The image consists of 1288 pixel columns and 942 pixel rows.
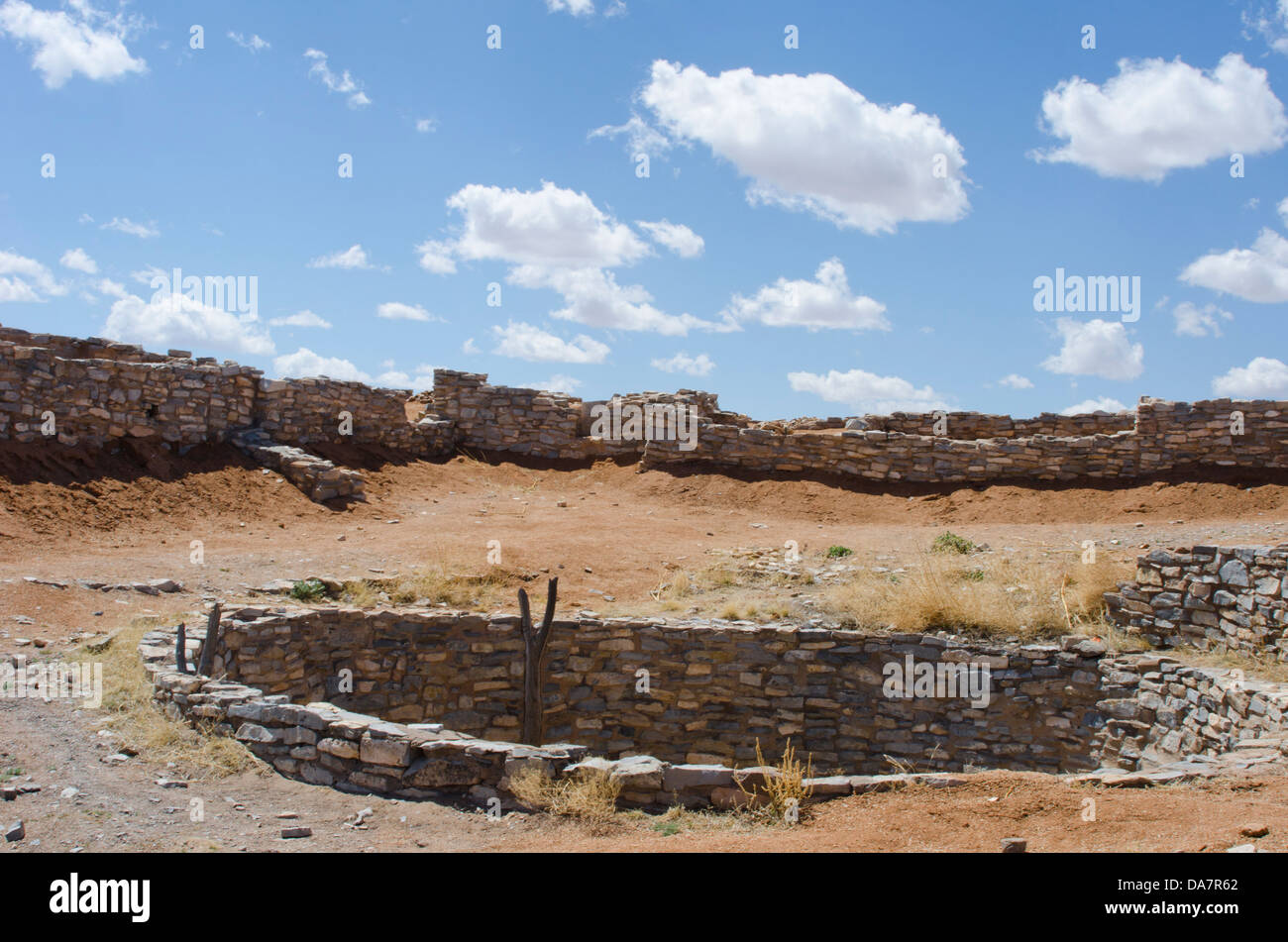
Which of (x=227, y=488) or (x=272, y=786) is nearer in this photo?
(x=272, y=786)

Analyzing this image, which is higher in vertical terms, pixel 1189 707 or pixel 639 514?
pixel 639 514

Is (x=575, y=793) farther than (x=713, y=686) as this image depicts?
No

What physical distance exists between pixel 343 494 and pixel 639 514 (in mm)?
6109

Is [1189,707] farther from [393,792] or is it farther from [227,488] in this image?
[227,488]

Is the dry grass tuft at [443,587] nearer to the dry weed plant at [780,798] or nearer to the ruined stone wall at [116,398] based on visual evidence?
the dry weed plant at [780,798]

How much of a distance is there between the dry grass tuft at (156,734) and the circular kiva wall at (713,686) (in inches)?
69.5

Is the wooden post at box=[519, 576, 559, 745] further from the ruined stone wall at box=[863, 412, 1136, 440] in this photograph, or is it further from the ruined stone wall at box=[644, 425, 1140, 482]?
the ruined stone wall at box=[863, 412, 1136, 440]

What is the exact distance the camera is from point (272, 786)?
6.56 meters

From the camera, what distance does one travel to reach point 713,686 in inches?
433

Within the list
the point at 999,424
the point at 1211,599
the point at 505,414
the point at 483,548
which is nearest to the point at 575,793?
the point at 1211,599

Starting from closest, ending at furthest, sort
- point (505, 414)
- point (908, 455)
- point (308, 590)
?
1. point (308, 590)
2. point (908, 455)
3. point (505, 414)

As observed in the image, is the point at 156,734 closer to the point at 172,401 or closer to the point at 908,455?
the point at 172,401

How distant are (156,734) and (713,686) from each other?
20.3ft
